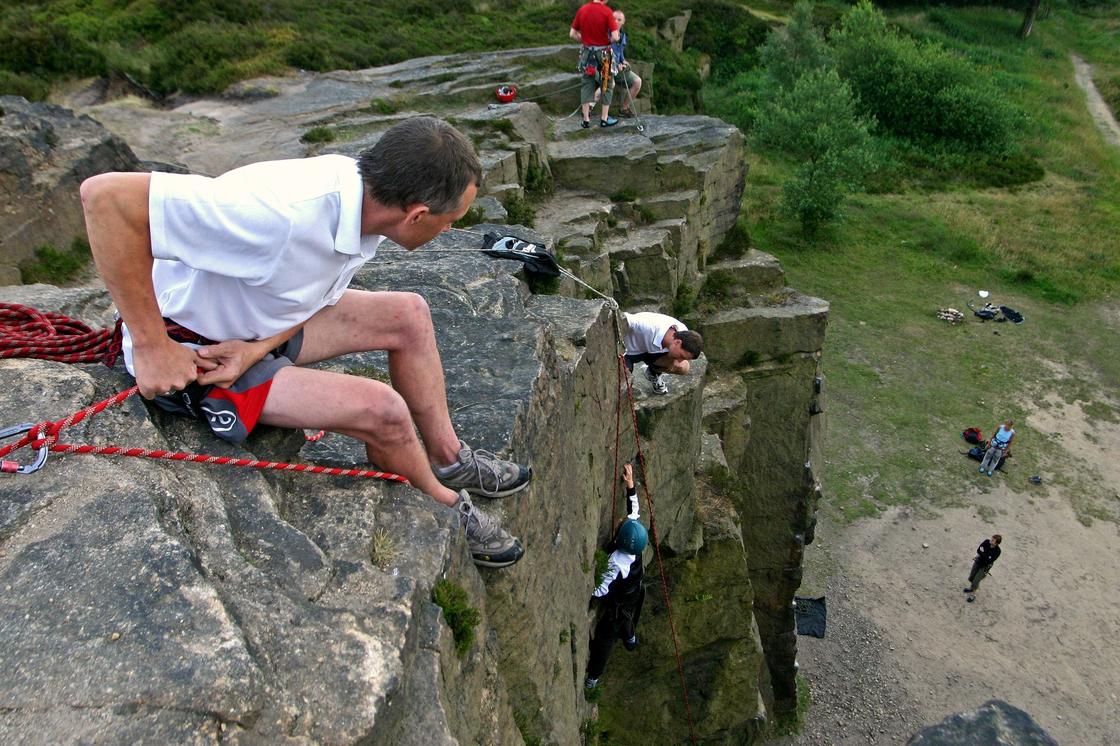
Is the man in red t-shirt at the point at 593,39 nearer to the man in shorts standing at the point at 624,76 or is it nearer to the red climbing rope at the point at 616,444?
the man in shorts standing at the point at 624,76

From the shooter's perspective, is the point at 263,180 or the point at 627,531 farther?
the point at 627,531

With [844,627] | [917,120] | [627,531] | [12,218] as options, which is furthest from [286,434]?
[917,120]

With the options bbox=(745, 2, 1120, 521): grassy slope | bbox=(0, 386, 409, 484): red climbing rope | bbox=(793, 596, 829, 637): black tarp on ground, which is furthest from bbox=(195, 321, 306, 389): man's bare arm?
bbox=(745, 2, 1120, 521): grassy slope

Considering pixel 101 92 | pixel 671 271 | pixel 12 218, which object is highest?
pixel 12 218

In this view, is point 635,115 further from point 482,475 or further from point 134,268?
point 134,268

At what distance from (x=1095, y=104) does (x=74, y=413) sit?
6443 cm

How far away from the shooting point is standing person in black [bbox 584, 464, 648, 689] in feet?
31.9

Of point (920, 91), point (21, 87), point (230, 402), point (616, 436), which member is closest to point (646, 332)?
point (616, 436)

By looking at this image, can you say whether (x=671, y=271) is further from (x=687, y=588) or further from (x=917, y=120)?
(x=917, y=120)

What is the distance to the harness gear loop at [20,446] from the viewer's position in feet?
11.9

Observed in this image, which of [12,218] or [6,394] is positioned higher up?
[6,394]

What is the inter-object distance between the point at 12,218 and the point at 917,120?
45.3 m

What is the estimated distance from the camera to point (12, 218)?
9.83 metres

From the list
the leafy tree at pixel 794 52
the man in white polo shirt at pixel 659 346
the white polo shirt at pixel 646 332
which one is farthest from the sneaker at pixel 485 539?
the leafy tree at pixel 794 52
